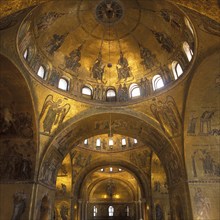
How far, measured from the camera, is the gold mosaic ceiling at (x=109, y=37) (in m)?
14.8

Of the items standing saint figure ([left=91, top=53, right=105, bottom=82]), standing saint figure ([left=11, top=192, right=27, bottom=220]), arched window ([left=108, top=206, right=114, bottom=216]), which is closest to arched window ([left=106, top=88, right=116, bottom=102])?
standing saint figure ([left=91, top=53, right=105, bottom=82])

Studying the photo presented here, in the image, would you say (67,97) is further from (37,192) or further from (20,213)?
(20,213)

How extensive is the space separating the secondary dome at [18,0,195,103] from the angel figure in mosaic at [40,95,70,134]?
107cm

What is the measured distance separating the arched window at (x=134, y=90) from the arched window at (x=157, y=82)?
1416 millimetres

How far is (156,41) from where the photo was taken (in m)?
16.9

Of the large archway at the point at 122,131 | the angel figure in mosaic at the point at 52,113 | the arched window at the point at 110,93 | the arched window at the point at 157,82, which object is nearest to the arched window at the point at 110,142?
the large archway at the point at 122,131

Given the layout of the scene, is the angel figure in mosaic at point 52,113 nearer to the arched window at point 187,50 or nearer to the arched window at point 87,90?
the arched window at point 87,90

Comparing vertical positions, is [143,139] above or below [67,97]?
below

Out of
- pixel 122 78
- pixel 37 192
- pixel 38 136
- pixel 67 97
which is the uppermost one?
pixel 122 78

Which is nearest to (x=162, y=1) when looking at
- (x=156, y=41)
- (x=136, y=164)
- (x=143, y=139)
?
(x=156, y=41)

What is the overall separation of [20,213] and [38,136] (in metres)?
5.14

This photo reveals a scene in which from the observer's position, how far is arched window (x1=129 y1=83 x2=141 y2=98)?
63.3 feet

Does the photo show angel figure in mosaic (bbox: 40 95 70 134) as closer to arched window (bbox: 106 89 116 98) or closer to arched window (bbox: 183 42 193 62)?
arched window (bbox: 106 89 116 98)

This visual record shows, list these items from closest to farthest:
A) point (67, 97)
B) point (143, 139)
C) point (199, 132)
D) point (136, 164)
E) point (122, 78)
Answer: point (199, 132), point (67, 97), point (122, 78), point (143, 139), point (136, 164)
